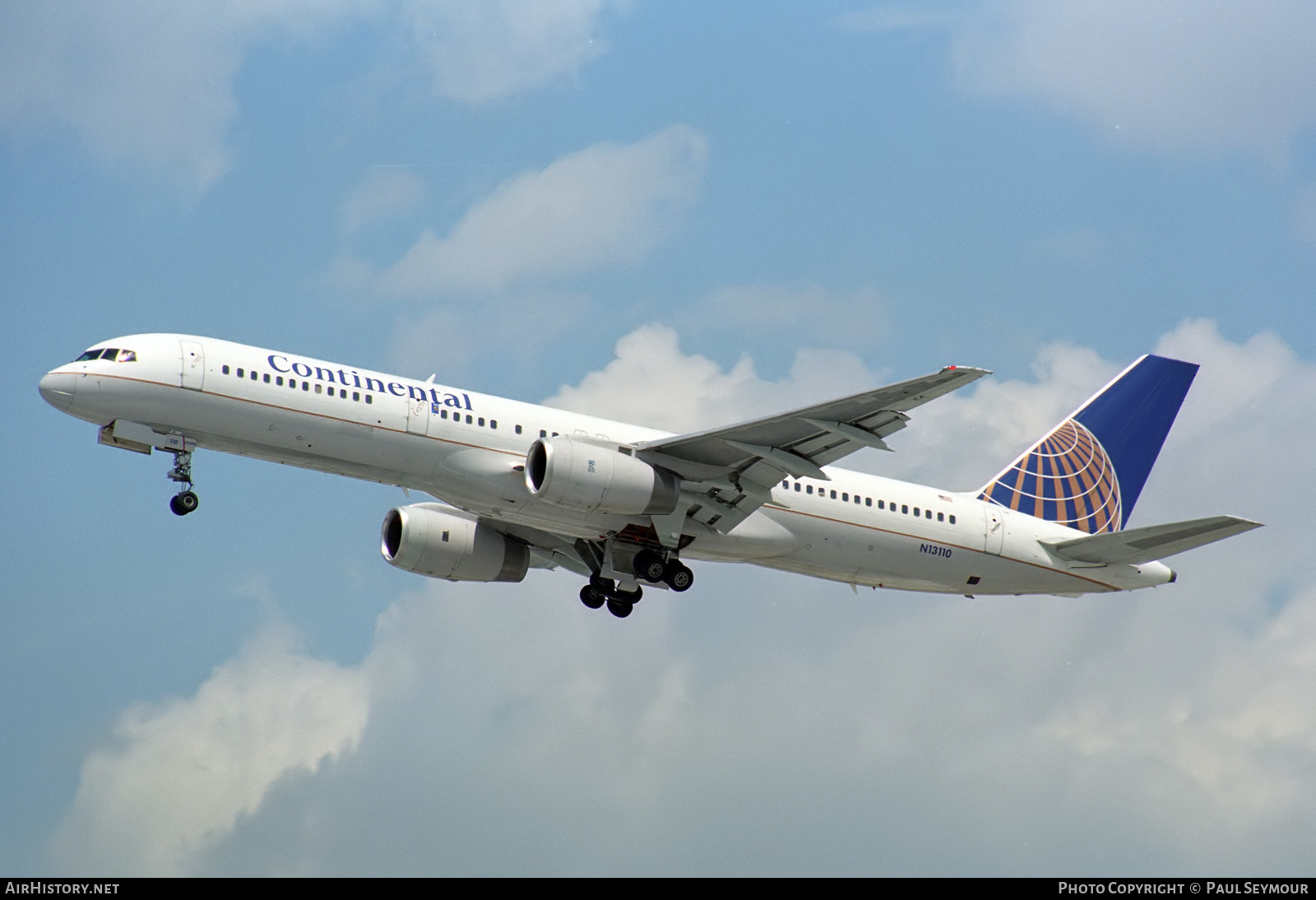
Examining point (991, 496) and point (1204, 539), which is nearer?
point (1204, 539)

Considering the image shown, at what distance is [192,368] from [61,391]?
276 cm

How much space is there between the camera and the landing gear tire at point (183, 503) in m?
35.3

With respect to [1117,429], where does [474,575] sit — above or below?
below

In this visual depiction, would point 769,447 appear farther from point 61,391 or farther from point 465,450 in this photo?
point 61,391

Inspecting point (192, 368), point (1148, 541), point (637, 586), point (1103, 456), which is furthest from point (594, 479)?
point (1103, 456)

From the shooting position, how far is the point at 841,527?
3919 centimetres

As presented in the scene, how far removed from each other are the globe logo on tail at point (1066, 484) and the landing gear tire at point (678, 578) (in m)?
8.78

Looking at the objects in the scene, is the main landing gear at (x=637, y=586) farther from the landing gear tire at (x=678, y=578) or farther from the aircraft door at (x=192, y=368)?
the aircraft door at (x=192, y=368)

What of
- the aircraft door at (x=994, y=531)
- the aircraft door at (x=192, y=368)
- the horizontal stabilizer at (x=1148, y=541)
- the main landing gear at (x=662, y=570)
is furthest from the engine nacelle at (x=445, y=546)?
the horizontal stabilizer at (x=1148, y=541)

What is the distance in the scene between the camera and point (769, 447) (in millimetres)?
36500
